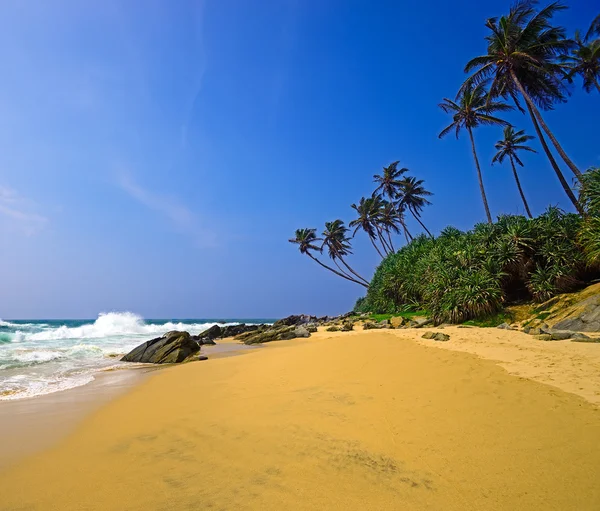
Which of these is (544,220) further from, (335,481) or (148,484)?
(148,484)

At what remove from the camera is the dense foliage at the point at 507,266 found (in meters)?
14.7

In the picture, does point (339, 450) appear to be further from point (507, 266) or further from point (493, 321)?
point (507, 266)

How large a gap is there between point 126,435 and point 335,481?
301 cm

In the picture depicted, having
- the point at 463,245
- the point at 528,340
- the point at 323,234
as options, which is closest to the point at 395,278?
the point at 463,245

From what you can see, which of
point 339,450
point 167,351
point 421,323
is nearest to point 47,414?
point 339,450

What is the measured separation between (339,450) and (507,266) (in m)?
16.6

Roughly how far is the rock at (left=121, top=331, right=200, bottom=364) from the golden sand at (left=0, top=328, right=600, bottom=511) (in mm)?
6803

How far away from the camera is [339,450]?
3.44 meters

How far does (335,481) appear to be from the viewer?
2846mm

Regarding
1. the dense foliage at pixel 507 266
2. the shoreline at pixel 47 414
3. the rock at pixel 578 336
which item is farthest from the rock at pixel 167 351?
the rock at pixel 578 336

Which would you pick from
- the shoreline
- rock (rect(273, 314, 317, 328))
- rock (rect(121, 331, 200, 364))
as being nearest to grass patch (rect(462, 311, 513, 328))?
rock (rect(121, 331, 200, 364))

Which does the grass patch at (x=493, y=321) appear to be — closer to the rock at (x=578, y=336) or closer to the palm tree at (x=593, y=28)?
the rock at (x=578, y=336)

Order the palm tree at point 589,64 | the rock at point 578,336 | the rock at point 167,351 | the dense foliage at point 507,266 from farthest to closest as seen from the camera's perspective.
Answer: the palm tree at point 589,64 → the dense foliage at point 507,266 → the rock at point 167,351 → the rock at point 578,336

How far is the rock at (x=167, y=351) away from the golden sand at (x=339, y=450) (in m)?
6.80
